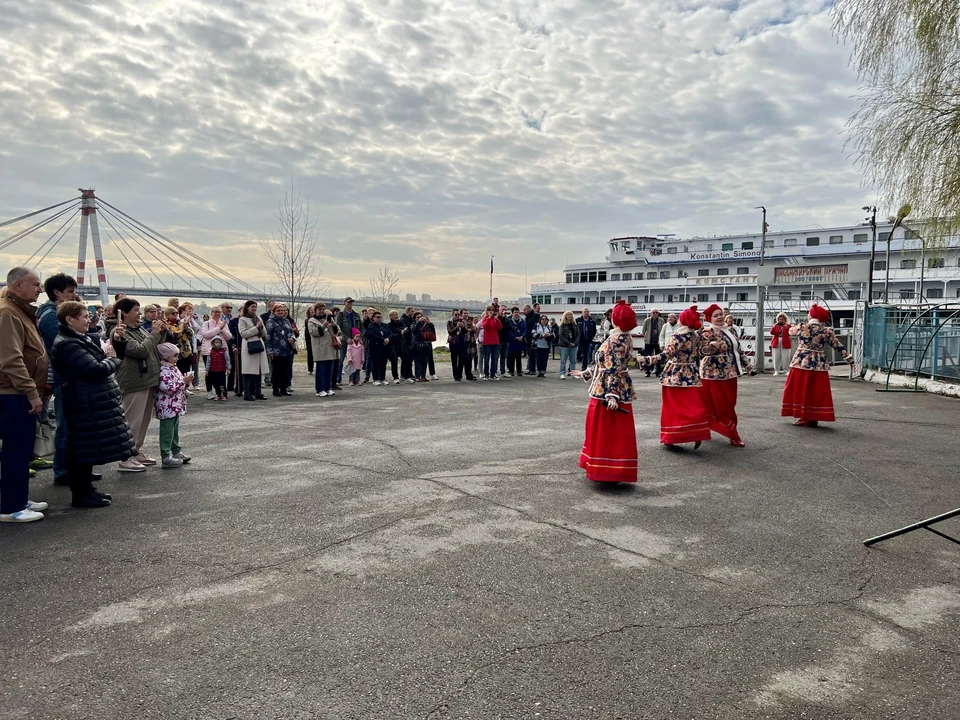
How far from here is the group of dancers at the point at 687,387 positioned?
6668mm

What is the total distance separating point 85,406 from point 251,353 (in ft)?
24.6

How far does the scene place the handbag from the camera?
648cm

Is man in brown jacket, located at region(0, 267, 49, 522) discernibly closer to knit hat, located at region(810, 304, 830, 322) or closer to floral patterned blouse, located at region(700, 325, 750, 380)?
floral patterned blouse, located at region(700, 325, 750, 380)

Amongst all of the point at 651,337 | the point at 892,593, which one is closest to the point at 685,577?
the point at 892,593

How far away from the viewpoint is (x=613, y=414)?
6.75 metres

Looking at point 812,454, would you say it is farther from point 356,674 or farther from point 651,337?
point 651,337

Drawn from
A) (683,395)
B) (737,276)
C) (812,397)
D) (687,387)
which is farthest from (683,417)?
(737,276)

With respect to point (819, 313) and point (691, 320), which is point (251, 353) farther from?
point (819, 313)

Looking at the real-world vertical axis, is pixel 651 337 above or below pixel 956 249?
below

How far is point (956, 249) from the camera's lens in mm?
11242

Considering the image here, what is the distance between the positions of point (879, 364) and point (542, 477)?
1451 cm

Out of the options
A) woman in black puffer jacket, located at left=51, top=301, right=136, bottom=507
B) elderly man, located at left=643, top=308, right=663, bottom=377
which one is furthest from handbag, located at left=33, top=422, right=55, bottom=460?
elderly man, located at left=643, top=308, right=663, bottom=377

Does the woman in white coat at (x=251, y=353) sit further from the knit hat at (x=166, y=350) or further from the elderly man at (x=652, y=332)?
the elderly man at (x=652, y=332)

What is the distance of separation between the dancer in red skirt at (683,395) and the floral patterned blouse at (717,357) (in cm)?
65
